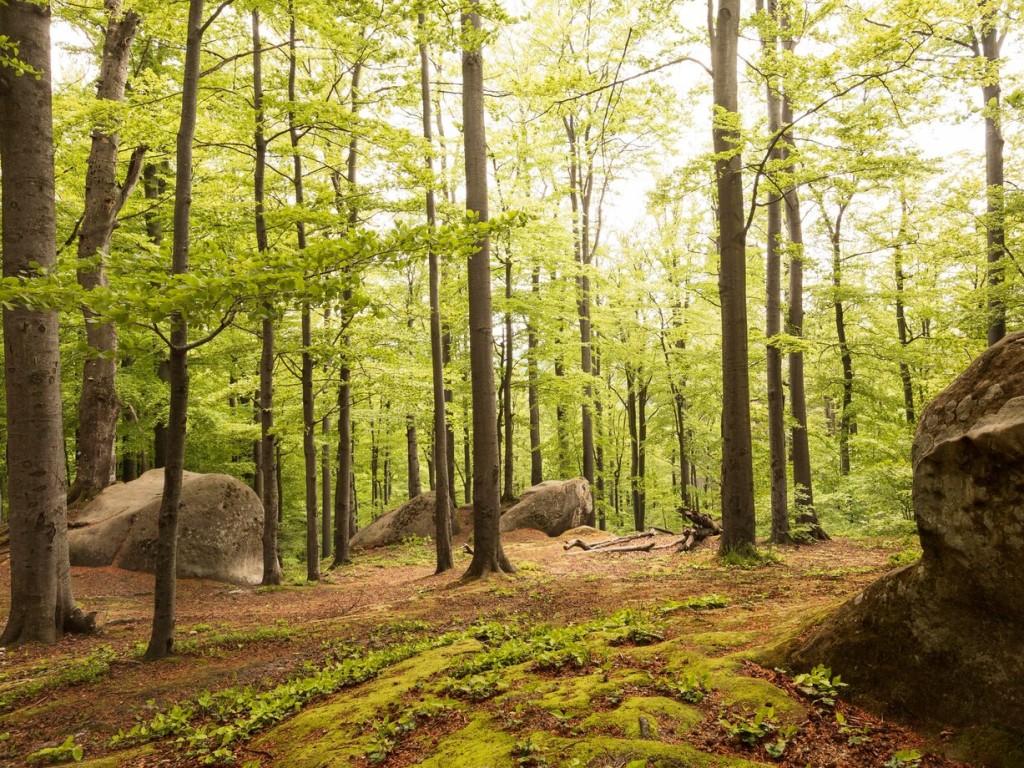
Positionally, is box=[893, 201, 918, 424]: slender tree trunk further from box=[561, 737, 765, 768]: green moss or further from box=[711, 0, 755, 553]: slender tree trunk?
box=[561, 737, 765, 768]: green moss

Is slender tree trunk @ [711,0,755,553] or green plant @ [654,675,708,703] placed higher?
slender tree trunk @ [711,0,755,553]

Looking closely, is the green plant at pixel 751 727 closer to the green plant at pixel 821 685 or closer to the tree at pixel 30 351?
the green plant at pixel 821 685

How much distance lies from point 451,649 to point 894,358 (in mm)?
16561

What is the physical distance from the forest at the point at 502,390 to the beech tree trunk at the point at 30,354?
0.04m

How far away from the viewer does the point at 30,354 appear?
662cm

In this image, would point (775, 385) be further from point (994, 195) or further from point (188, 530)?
point (188, 530)

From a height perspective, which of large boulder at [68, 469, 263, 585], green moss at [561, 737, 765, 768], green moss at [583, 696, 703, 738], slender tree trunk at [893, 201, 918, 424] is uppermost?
slender tree trunk at [893, 201, 918, 424]

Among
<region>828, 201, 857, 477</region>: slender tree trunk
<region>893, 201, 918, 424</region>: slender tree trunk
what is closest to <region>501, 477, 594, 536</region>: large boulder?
<region>828, 201, 857, 477</region>: slender tree trunk

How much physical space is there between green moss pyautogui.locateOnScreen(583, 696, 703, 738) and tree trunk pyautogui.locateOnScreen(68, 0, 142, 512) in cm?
1003

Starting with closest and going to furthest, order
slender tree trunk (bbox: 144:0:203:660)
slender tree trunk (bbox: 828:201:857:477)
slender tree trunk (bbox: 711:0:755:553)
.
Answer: slender tree trunk (bbox: 144:0:203:660) → slender tree trunk (bbox: 711:0:755:553) → slender tree trunk (bbox: 828:201:857:477)

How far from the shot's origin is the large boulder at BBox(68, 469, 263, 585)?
38.1 ft

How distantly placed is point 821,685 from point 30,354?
7.98 metres

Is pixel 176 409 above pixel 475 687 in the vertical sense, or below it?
above

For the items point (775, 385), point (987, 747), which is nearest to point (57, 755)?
point (987, 747)
